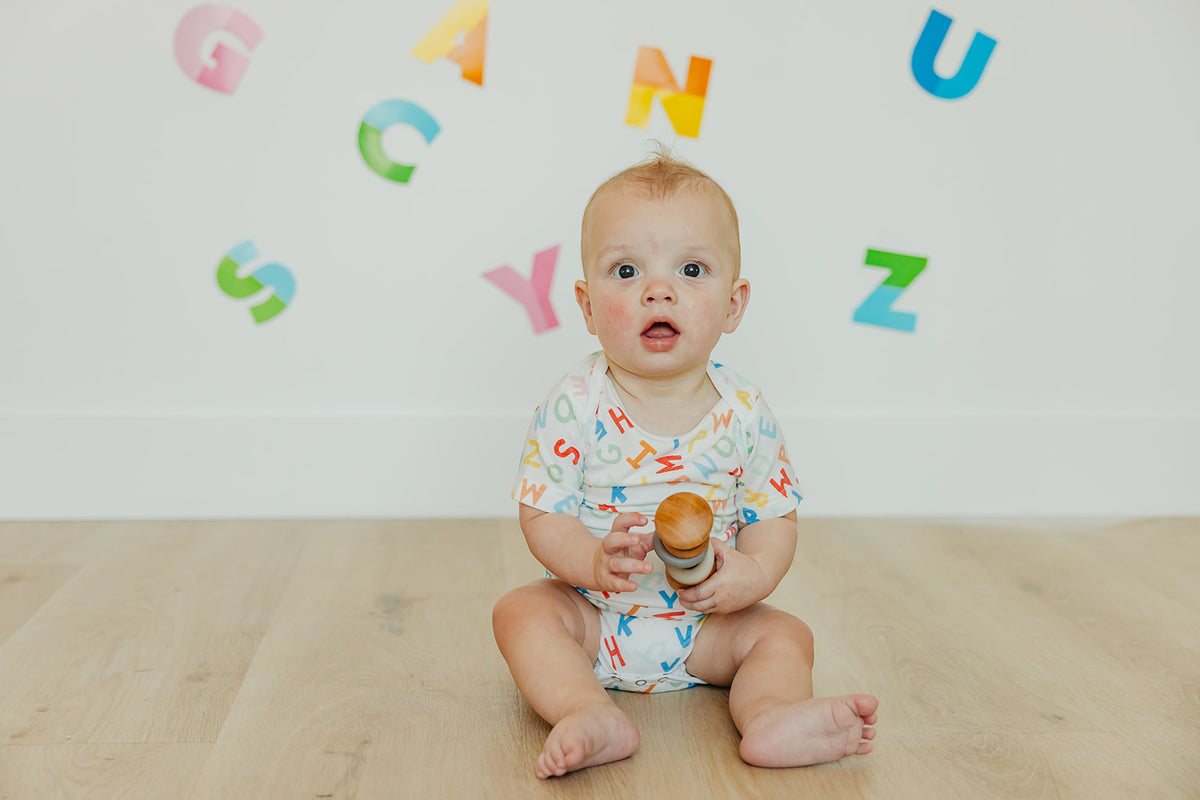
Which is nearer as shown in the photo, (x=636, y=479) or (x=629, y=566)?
(x=629, y=566)

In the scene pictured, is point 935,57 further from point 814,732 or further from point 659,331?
point 814,732

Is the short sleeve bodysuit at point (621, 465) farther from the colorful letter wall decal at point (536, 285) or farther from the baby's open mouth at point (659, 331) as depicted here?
the colorful letter wall decal at point (536, 285)

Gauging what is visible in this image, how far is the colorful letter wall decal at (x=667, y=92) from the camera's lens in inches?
65.8

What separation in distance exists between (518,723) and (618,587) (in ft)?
0.56

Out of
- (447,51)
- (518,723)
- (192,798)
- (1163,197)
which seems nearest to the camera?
(192,798)

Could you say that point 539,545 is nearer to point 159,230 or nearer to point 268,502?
point 268,502

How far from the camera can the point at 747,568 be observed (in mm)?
997

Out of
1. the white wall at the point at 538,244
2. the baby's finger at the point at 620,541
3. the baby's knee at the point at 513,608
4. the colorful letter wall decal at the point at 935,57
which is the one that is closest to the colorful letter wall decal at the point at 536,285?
the white wall at the point at 538,244

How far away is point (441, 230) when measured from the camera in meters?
1.69

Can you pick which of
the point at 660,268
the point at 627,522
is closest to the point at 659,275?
the point at 660,268

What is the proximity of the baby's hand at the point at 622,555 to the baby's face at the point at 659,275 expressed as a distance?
17 cm

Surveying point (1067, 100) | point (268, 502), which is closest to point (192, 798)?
point (268, 502)

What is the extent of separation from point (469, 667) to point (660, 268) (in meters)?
0.44

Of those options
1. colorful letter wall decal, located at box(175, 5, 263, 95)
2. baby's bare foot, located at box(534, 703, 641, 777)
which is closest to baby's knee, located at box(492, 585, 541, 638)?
baby's bare foot, located at box(534, 703, 641, 777)
